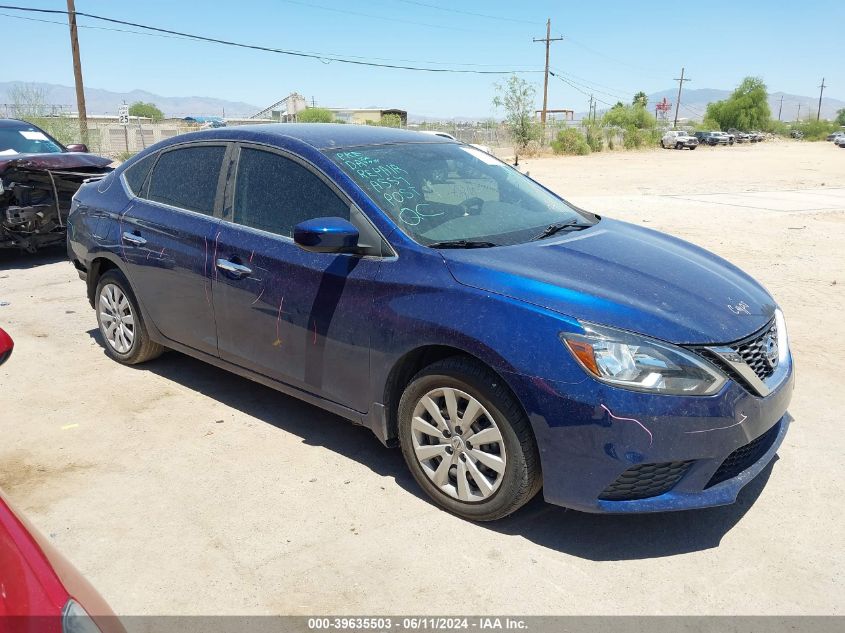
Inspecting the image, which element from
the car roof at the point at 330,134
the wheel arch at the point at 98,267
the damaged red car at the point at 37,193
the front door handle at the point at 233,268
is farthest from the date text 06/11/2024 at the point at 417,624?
the damaged red car at the point at 37,193

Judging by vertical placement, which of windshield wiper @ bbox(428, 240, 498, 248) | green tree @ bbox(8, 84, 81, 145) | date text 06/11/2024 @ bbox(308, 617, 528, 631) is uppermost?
green tree @ bbox(8, 84, 81, 145)

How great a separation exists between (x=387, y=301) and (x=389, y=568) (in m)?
1.20

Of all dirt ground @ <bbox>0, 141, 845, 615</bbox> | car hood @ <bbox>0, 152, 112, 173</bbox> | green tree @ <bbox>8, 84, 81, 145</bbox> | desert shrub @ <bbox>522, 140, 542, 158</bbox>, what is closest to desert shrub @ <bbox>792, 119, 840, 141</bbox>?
desert shrub @ <bbox>522, 140, 542, 158</bbox>

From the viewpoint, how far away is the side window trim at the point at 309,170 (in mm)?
3537

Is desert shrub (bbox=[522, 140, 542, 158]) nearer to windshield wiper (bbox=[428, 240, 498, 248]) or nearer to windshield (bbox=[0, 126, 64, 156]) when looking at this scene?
windshield (bbox=[0, 126, 64, 156])

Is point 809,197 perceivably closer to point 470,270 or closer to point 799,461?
point 799,461

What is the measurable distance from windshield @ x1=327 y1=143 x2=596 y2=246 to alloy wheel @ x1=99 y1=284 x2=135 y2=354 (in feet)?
7.18

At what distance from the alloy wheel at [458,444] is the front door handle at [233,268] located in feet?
4.38

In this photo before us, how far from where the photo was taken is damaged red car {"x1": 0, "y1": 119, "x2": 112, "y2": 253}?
27.6 feet

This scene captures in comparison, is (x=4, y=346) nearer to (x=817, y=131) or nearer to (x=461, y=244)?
(x=461, y=244)

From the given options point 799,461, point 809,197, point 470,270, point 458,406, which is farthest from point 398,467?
point 809,197

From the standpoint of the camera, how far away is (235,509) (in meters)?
3.50

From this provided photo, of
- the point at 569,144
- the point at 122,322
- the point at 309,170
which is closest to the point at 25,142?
the point at 122,322

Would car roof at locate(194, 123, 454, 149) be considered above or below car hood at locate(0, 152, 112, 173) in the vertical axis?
above
